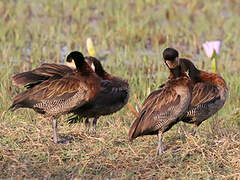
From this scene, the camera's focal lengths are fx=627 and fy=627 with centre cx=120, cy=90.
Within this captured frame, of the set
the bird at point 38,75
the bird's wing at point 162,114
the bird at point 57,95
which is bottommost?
the bird's wing at point 162,114

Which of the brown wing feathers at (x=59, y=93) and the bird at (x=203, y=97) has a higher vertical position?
the brown wing feathers at (x=59, y=93)

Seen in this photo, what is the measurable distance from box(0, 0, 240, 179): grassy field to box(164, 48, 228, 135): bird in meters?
0.21

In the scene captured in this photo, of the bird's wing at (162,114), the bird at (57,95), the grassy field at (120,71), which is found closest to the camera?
the grassy field at (120,71)

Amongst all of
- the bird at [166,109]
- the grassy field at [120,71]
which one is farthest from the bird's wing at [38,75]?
the bird at [166,109]

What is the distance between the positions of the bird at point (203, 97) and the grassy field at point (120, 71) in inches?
8.2

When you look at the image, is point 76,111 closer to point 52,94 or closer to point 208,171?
point 52,94

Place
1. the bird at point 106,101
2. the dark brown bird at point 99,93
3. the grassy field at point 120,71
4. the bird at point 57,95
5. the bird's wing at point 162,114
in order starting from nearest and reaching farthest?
the grassy field at point 120,71
the bird's wing at point 162,114
the bird at point 57,95
the dark brown bird at point 99,93
the bird at point 106,101

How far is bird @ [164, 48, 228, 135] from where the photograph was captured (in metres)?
6.54

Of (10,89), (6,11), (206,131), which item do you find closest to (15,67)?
(10,89)

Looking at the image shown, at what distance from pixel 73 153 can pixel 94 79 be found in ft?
3.62

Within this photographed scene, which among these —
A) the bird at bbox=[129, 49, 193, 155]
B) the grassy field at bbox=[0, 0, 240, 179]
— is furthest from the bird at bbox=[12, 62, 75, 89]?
the bird at bbox=[129, 49, 193, 155]

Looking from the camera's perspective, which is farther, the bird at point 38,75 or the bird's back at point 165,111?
the bird at point 38,75

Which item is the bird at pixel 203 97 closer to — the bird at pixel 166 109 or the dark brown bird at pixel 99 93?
the bird at pixel 166 109

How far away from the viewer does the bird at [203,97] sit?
6.54 meters
